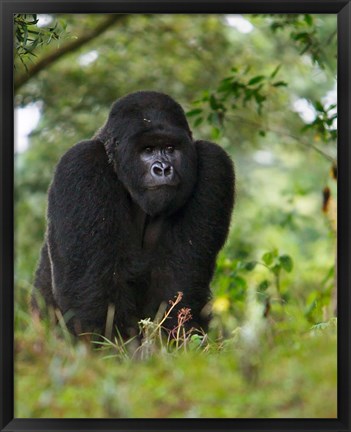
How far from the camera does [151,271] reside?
4.93m

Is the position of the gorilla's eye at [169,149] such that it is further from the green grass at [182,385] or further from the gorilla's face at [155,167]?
the green grass at [182,385]

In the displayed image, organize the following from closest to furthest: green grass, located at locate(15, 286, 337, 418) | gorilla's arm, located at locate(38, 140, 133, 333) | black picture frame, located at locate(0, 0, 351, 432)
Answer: green grass, located at locate(15, 286, 337, 418), black picture frame, located at locate(0, 0, 351, 432), gorilla's arm, located at locate(38, 140, 133, 333)

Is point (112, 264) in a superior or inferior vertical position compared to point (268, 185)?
superior

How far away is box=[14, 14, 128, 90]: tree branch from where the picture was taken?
8.42m

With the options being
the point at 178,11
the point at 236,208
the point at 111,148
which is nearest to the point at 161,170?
the point at 111,148

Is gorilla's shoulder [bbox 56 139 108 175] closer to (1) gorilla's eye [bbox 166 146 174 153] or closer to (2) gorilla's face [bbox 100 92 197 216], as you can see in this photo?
(2) gorilla's face [bbox 100 92 197 216]

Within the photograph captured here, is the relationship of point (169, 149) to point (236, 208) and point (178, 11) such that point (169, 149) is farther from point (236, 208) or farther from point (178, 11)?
point (236, 208)

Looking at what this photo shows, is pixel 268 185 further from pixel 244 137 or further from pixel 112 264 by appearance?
pixel 112 264

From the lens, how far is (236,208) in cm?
891

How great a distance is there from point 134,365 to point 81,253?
4.44 feet

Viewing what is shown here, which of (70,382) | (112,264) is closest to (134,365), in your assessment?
(70,382)

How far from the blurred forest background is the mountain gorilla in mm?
320

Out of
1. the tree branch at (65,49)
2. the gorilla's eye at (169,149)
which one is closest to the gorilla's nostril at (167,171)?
the gorilla's eye at (169,149)

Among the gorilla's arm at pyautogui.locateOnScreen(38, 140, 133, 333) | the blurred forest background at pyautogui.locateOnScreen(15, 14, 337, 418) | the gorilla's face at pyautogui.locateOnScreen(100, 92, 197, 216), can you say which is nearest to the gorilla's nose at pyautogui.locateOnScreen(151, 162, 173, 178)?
the gorilla's face at pyautogui.locateOnScreen(100, 92, 197, 216)
